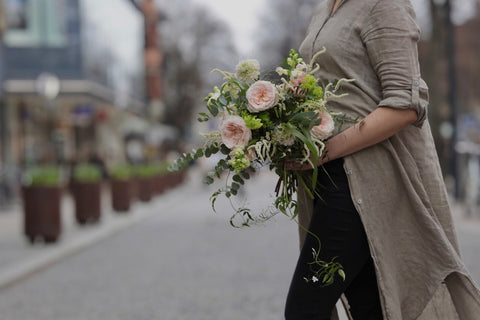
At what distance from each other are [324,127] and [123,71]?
41825mm

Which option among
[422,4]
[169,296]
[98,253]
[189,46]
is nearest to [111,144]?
[189,46]

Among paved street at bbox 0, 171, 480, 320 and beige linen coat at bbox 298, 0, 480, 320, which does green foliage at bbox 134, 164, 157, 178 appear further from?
beige linen coat at bbox 298, 0, 480, 320

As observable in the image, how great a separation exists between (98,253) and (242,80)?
26.2 feet

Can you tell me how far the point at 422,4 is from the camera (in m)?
18.0

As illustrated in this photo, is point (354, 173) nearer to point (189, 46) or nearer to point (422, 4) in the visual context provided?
point (422, 4)

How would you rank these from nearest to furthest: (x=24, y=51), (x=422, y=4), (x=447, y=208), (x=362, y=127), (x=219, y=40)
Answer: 1. (x=362, y=127)
2. (x=447, y=208)
3. (x=422, y=4)
4. (x=24, y=51)
5. (x=219, y=40)

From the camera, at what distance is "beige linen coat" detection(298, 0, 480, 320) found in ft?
7.44

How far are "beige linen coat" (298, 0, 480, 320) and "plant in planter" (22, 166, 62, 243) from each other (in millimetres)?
8791

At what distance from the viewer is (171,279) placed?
24.4 ft

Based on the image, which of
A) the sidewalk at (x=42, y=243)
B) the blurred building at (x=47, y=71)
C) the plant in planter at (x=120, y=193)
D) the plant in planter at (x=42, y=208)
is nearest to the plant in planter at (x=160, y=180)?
the blurred building at (x=47, y=71)

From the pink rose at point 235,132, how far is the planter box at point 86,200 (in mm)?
11613

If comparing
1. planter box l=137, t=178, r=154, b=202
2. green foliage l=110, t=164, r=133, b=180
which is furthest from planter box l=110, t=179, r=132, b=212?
planter box l=137, t=178, r=154, b=202

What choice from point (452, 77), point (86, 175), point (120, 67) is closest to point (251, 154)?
point (86, 175)

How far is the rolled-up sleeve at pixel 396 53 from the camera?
225cm
